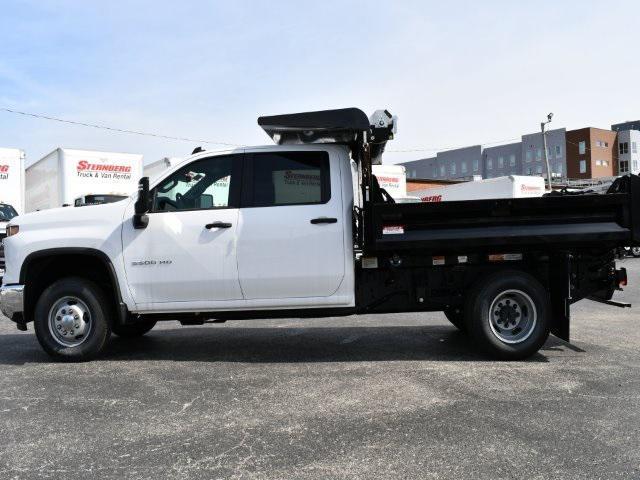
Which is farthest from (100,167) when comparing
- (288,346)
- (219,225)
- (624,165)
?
(624,165)

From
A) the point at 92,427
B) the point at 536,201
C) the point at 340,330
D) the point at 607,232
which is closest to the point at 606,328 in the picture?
the point at 607,232

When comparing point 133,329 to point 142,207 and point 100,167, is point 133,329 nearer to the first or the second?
point 142,207

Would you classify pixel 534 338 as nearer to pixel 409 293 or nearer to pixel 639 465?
pixel 409 293

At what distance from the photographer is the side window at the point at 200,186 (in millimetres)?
5742

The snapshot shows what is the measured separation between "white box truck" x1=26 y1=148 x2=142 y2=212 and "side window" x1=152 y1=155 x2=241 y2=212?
11.5 metres

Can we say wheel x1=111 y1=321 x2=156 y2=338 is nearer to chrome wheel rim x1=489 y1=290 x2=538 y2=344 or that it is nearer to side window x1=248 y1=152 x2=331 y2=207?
side window x1=248 y1=152 x2=331 y2=207

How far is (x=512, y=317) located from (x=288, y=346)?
2.56 metres

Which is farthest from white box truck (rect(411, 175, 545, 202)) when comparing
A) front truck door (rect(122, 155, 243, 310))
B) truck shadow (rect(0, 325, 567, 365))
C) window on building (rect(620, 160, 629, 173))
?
window on building (rect(620, 160, 629, 173))

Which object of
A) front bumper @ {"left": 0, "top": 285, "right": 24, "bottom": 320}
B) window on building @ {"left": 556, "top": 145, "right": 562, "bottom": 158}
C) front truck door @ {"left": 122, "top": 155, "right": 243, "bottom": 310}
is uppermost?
window on building @ {"left": 556, "top": 145, "right": 562, "bottom": 158}

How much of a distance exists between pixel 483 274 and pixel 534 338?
80 cm

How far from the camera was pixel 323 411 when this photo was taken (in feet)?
13.9

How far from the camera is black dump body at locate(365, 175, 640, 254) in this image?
5.55 m

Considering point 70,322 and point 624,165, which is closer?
point 70,322

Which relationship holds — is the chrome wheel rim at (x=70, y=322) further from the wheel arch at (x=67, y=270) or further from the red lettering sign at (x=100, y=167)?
the red lettering sign at (x=100, y=167)
